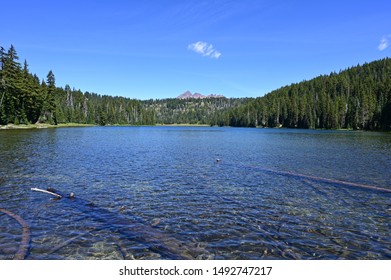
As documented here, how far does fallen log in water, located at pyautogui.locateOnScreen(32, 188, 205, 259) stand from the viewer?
11.0 m

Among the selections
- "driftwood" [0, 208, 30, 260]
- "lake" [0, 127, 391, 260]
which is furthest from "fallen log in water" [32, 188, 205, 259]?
"driftwood" [0, 208, 30, 260]

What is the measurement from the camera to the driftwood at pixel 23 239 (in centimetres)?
1054

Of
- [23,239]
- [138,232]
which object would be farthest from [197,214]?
[23,239]

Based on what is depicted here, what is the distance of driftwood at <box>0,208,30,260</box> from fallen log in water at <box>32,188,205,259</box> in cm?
118

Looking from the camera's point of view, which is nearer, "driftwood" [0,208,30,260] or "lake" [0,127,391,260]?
"driftwood" [0,208,30,260]

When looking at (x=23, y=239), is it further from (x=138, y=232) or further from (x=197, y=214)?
(x=197, y=214)

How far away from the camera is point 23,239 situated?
1191 cm

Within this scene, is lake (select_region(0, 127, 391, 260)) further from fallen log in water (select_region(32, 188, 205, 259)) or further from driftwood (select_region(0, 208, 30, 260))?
driftwood (select_region(0, 208, 30, 260))

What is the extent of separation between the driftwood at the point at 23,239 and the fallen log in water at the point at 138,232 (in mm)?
1183

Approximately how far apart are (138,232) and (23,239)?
4.54m

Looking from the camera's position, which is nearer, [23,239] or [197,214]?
[23,239]

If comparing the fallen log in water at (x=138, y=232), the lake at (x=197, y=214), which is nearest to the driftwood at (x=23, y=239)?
the lake at (x=197, y=214)

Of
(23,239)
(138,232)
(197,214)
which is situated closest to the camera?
(23,239)
